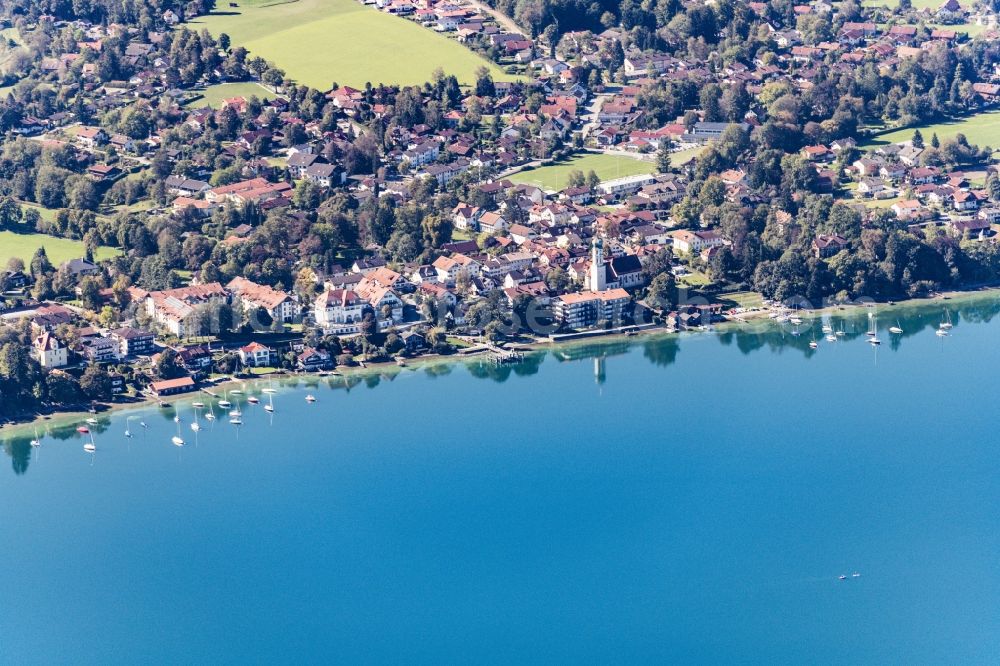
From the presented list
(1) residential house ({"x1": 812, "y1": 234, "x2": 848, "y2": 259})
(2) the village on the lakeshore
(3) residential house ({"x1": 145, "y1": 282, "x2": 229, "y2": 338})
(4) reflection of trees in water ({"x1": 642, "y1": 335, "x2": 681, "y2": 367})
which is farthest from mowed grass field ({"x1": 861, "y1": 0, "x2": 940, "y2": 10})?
(3) residential house ({"x1": 145, "y1": 282, "x2": 229, "y2": 338})

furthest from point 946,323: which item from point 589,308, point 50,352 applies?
point 50,352

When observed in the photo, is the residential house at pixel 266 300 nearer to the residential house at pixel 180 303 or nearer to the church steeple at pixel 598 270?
the residential house at pixel 180 303

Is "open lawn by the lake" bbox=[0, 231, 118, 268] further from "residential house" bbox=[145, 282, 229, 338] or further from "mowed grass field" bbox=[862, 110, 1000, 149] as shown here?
"mowed grass field" bbox=[862, 110, 1000, 149]

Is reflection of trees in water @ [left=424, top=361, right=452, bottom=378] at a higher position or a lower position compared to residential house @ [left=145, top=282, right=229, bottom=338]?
lower

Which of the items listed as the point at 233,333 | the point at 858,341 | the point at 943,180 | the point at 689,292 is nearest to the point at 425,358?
the point at 233,333

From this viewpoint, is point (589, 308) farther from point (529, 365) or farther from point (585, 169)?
point (585, 169)

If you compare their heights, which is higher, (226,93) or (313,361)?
(226,93)
